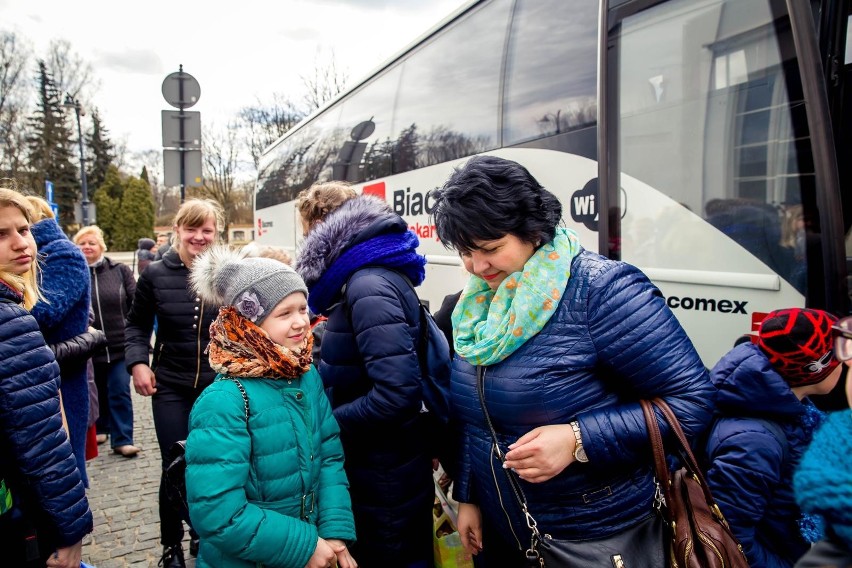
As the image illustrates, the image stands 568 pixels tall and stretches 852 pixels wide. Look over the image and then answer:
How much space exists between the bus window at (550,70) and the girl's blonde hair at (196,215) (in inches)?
90.4

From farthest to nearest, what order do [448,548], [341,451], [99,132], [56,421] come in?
[99,132] → [448,548] → [341,451] → [56,421]

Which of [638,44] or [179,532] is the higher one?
[638,44]

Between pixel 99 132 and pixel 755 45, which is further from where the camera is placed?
pixel 99 132

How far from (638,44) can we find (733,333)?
1753 mm

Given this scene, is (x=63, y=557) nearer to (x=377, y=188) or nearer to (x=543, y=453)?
(x=543, y=453)

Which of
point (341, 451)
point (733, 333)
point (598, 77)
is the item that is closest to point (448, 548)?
point (341, 451)

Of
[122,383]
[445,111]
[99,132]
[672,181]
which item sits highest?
[99,132]

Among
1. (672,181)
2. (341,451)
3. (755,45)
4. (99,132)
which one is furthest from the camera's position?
(99,132)

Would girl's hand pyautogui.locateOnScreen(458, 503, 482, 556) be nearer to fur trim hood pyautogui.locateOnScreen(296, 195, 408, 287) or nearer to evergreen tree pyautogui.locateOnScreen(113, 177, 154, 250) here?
fur trim hood pyautogui.locateOnScreen(296, 195, 408, 287)

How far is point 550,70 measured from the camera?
14.1 ft

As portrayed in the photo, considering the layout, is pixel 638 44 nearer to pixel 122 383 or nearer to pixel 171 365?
pixel 171 365

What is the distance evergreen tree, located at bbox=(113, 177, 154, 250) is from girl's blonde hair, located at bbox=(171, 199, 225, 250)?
1800 inches

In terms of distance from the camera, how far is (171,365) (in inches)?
136

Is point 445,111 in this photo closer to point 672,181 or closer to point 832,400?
point 672,181
